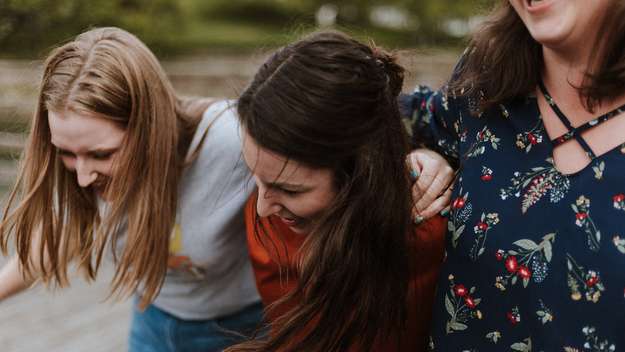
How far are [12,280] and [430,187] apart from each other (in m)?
1.42

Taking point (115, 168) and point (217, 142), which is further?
point (217, 142)

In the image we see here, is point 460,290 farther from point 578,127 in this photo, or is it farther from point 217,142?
point 217,142

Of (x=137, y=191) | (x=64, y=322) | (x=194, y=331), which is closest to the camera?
(x=137, y=191)

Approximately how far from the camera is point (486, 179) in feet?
5.28

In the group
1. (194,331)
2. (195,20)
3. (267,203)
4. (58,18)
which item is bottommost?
(195,20)

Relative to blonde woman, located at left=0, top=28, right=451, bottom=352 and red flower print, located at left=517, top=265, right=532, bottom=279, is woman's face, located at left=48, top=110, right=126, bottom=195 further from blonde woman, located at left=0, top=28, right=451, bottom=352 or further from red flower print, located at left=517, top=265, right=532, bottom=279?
red flower print, located at left=517, top=265, right=532, bottom=279

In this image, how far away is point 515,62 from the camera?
167 centimetres

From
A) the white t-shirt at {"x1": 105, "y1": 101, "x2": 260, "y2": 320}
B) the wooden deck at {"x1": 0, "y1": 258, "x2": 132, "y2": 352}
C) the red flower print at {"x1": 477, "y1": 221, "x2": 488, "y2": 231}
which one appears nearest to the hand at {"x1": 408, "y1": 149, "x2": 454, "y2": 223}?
the red flower print at {"x1": 477, "y1": 221, "x2": 488, "y2": 231}

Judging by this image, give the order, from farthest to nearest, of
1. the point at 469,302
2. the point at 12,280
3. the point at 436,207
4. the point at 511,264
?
1. the point at 12,280
2. the point at 436,207
3. the point at 469,302
4. the point at 511,264

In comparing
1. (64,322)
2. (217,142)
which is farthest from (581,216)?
(64,322)

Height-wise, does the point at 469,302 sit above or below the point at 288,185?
below

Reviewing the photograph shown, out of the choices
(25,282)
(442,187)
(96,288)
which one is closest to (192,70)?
(96,288)

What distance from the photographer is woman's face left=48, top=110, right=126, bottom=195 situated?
198cm

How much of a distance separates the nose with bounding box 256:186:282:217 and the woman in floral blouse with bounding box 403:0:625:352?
0.41 m
